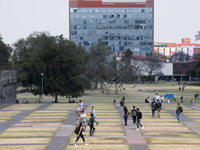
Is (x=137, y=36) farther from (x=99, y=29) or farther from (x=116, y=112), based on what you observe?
(x=116, y=112)

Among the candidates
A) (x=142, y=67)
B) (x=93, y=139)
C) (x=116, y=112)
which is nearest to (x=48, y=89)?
(x=116, y=112)

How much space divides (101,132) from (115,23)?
151273 millimetres

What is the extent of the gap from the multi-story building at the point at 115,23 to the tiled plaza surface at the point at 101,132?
140 m

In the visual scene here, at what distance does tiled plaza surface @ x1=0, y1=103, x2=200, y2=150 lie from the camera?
18.6m

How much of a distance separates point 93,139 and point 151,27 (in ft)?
509

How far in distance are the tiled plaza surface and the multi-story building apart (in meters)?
140

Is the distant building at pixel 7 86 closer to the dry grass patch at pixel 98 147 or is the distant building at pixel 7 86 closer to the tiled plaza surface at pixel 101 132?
the tiled plaza surface at pixel 101 132

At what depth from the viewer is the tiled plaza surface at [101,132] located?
60.9 feet

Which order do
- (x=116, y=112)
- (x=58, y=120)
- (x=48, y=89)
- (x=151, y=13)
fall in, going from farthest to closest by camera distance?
(x=151, y=13), (x=48, y=89), (x=116, y=112), (x=58, y=120)

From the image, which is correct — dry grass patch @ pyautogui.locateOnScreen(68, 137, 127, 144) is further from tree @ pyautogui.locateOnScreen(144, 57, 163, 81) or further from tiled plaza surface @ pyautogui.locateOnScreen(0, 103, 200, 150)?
tree @ pyautogui.locateOnScreen(144, 57, 163, 81)

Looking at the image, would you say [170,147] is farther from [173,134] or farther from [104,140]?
[104,140]

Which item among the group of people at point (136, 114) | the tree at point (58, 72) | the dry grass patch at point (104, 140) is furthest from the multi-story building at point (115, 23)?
the dry grass patch at point (104, 140)

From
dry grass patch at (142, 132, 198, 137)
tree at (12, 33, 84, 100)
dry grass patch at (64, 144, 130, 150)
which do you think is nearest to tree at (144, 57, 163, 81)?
tree at (12, 33, 84, 100)

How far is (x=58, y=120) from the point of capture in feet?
89.3
